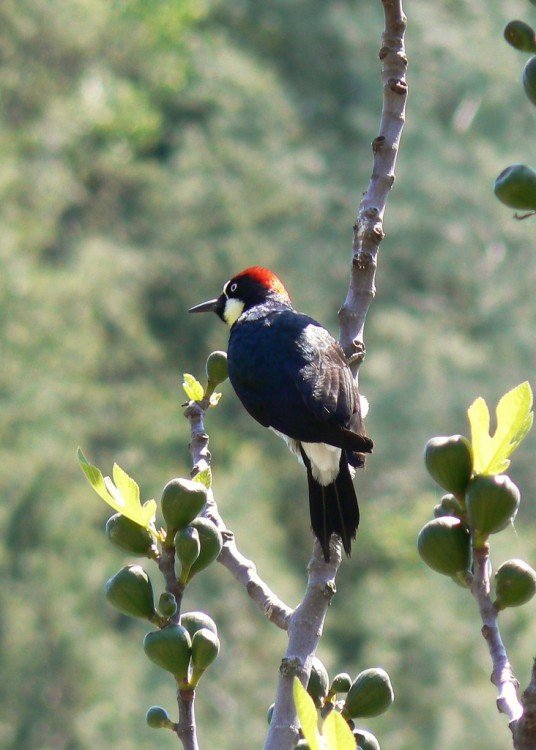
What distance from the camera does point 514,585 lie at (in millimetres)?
1036

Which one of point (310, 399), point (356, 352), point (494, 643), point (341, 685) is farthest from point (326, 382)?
point (494, 643)

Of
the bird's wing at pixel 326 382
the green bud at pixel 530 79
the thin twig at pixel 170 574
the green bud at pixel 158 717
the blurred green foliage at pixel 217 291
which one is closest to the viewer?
the green bud at pixel 530 79

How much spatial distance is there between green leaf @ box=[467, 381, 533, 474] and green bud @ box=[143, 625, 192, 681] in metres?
0.29

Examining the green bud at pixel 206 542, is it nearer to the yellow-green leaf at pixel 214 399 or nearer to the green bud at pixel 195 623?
the green bud at pixel 195 623

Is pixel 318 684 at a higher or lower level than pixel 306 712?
higher

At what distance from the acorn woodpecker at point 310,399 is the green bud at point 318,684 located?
22 centimetres

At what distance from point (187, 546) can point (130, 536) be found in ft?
0.20

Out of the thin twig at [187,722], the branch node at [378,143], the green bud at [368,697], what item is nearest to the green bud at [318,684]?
the green bud at [368,697]

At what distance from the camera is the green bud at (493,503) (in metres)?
0.99

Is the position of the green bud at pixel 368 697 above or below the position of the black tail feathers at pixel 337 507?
below

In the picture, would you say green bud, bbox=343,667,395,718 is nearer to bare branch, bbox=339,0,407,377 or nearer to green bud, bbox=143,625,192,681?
green bud, bbox=143,625,192,681

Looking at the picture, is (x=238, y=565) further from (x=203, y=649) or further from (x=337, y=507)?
(x=337, y=507)

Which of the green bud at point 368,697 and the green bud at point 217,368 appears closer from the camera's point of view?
the green bud at point 368,697

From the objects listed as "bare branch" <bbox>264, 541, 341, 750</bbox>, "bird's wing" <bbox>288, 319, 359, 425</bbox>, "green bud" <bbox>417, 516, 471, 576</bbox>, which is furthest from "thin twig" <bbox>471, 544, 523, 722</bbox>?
"bird's wing" <bbox>288, 319, 359, 425</bbox>
